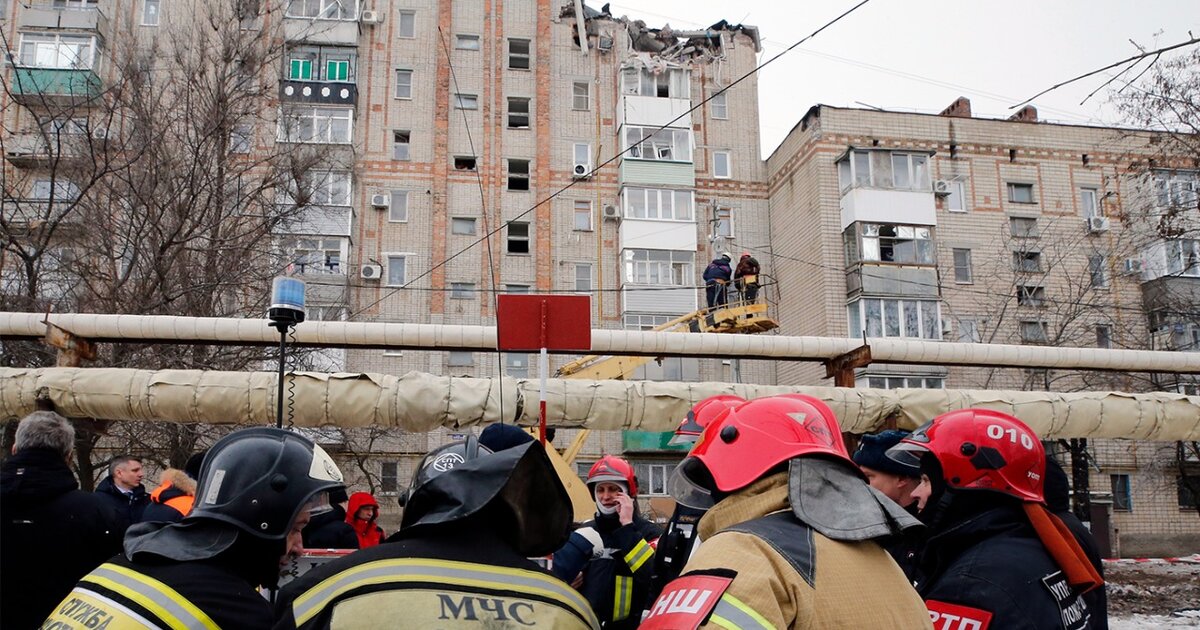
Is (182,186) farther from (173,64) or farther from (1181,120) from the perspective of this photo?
(1181,120)

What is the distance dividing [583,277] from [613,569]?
2974 centimetres

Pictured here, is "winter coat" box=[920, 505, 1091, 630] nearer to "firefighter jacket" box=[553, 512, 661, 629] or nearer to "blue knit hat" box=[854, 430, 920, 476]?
"blue knit hat" box=[854, 430, 920, 476]

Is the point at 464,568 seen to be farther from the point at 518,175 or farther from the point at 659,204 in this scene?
the point at 518,175

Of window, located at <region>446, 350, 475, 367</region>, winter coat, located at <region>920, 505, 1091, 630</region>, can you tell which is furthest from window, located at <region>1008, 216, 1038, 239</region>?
winter coat, located at <region>920, 505, 1091, 630</region>

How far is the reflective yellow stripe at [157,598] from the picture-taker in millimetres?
2215

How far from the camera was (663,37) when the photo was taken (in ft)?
125

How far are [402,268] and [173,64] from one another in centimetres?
1508

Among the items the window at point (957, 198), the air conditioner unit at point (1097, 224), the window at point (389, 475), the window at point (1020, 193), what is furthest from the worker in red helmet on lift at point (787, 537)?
the air conditioner unit at point (1097, 224)

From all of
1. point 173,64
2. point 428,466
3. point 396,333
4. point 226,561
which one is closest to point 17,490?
point 226,561

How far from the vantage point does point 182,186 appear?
49.5 feet

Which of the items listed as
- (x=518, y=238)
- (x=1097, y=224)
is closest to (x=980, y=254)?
(x=1097, y=224)

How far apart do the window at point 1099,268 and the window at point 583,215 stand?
1959 centimetres

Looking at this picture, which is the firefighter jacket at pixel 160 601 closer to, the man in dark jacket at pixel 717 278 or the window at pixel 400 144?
the man in dark jacket at pixel 717 278

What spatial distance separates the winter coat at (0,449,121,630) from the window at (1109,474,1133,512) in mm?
35873
